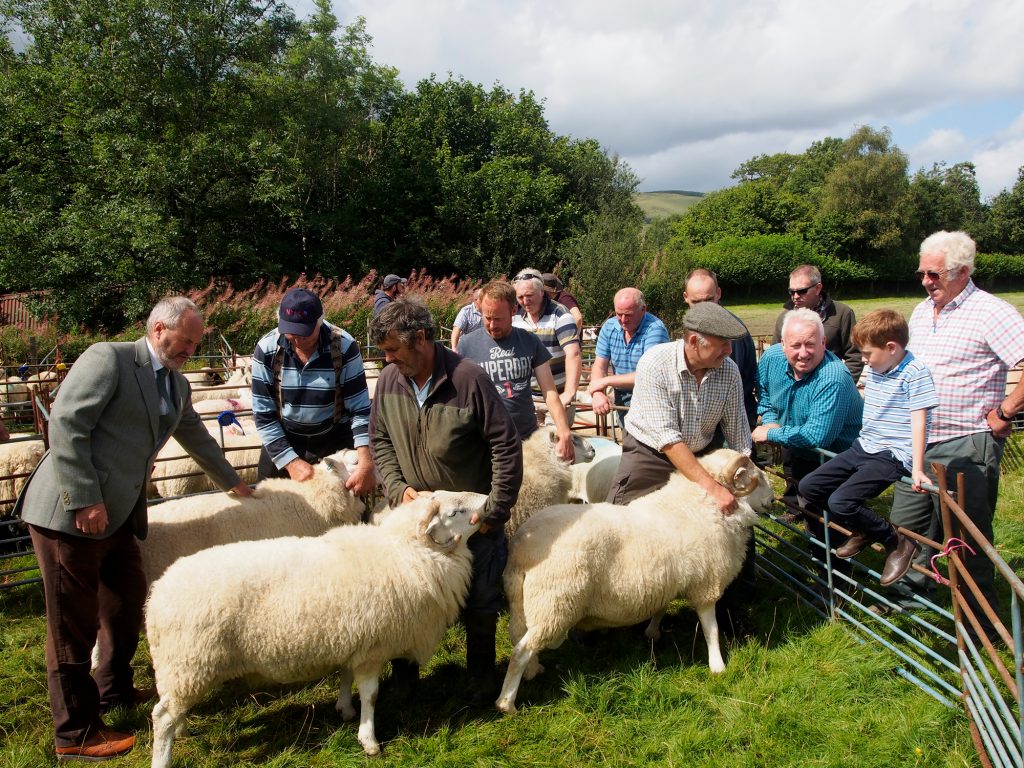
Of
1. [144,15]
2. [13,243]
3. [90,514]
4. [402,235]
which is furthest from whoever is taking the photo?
[402,235]

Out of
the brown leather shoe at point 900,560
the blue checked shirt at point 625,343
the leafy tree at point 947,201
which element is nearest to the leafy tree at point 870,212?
the leafy tree at point 947,201

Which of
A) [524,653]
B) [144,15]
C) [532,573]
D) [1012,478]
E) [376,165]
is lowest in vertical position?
[1012,478]

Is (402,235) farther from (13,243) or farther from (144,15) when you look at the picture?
(13,243)

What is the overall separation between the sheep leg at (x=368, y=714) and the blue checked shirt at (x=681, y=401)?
1914 millimetres

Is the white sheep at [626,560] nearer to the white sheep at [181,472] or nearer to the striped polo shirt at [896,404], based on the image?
the striped polo shirt at [896,404]

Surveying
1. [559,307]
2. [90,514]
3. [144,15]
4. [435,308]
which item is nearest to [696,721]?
[90,514]

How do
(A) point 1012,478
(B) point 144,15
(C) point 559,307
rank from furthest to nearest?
(B) point 144,15 → (A) point 1012,478 → (C) point 559,307

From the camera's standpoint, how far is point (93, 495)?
2898 millimetres

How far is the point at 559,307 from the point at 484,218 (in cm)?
2500

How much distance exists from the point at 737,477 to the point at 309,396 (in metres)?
2.59

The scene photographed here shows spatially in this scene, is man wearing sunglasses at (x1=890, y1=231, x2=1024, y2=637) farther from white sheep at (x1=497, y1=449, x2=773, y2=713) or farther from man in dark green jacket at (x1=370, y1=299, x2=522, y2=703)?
man in dark green jacket at (x1=370, y1=299, x2=522, y2=703)

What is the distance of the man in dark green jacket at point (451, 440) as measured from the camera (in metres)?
3.12

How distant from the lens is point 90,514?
2.89m

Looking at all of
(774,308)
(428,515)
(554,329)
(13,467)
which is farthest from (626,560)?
(774,308)
